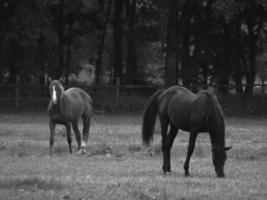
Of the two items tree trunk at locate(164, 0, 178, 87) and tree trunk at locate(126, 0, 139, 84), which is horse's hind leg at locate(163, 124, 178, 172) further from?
tree trunk at locate(126, 0, 139, 84)

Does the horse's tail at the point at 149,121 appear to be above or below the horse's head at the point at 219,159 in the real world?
above

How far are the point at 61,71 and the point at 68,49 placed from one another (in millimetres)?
2816

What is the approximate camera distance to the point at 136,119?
118 ft

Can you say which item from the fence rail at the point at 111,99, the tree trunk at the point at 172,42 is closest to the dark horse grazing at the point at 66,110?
the fence rail at the point at 111,99

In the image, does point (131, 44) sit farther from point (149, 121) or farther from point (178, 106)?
point (178, 106)

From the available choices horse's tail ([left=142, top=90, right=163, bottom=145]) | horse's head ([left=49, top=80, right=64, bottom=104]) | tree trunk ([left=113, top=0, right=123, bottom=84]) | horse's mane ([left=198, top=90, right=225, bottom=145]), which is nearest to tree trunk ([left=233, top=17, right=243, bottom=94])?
tree trunk ([left=113, top=0, right=123, bottom=84])

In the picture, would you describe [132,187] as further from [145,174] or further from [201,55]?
[201,55]

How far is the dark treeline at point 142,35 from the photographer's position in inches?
1638

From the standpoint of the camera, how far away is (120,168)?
16.3m

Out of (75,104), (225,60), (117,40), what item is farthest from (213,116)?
(117,40)

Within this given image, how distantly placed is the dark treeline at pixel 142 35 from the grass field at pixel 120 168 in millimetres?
12912

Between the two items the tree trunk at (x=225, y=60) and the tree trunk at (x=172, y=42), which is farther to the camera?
the tree trunk at (x=225, y=60)

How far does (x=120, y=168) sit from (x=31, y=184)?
13.7 ft

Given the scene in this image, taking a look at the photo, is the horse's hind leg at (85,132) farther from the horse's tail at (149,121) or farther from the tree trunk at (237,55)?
the tree trunk at (237,55)
